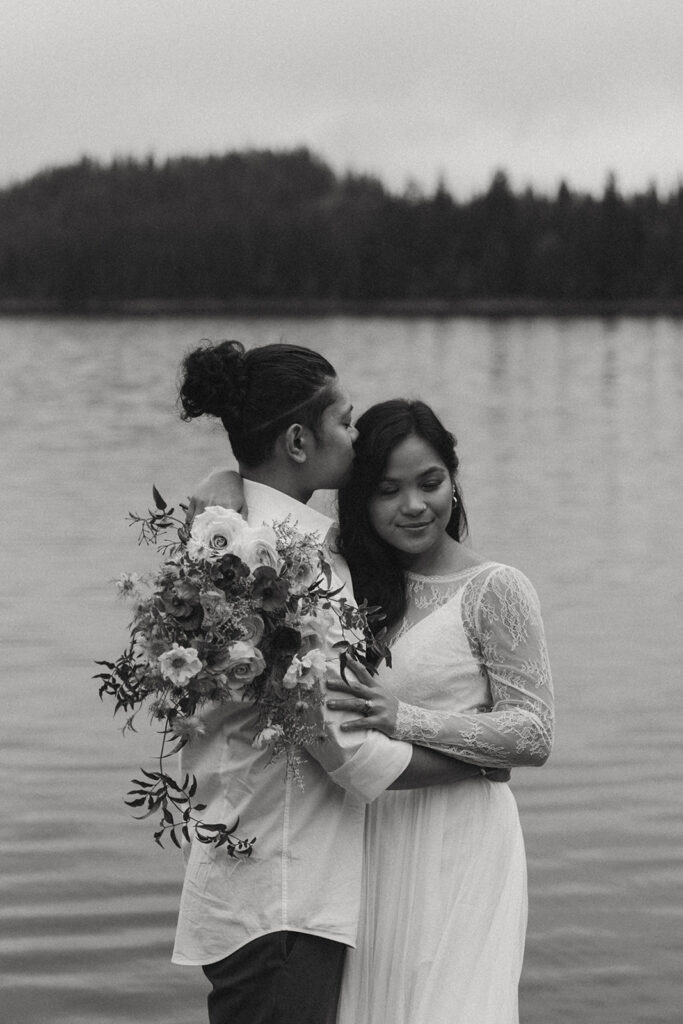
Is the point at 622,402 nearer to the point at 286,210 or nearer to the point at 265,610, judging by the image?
the point at 265,610

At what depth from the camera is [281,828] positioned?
3311mm

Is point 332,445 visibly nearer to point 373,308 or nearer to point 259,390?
point 259,390

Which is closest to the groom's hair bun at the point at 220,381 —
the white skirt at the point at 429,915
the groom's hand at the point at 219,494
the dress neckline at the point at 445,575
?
the groom's hand at the point at 219,494

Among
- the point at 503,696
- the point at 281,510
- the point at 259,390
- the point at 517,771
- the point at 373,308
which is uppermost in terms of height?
the point at 373,308

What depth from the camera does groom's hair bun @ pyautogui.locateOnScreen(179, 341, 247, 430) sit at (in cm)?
356

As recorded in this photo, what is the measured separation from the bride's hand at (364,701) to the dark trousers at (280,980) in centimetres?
42

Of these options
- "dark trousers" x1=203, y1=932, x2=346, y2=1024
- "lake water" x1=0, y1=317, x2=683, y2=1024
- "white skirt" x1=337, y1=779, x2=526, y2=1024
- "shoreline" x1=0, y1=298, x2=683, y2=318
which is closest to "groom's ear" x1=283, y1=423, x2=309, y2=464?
"lake water" x1=0, y1=317, x2=683, y2=1024

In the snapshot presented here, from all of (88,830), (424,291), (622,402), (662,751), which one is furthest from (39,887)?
(424,291)

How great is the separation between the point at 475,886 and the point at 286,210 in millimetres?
180800

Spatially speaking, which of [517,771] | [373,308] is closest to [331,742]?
[517,771]

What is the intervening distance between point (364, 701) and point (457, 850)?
1.53 ft

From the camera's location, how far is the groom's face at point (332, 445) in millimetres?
3520

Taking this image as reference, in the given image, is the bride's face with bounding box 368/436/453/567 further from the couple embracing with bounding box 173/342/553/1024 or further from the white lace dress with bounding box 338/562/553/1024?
the white lace dress with bounding box 338/562/553/1024

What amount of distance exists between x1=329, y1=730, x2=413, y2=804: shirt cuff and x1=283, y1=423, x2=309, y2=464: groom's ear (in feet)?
1.95
